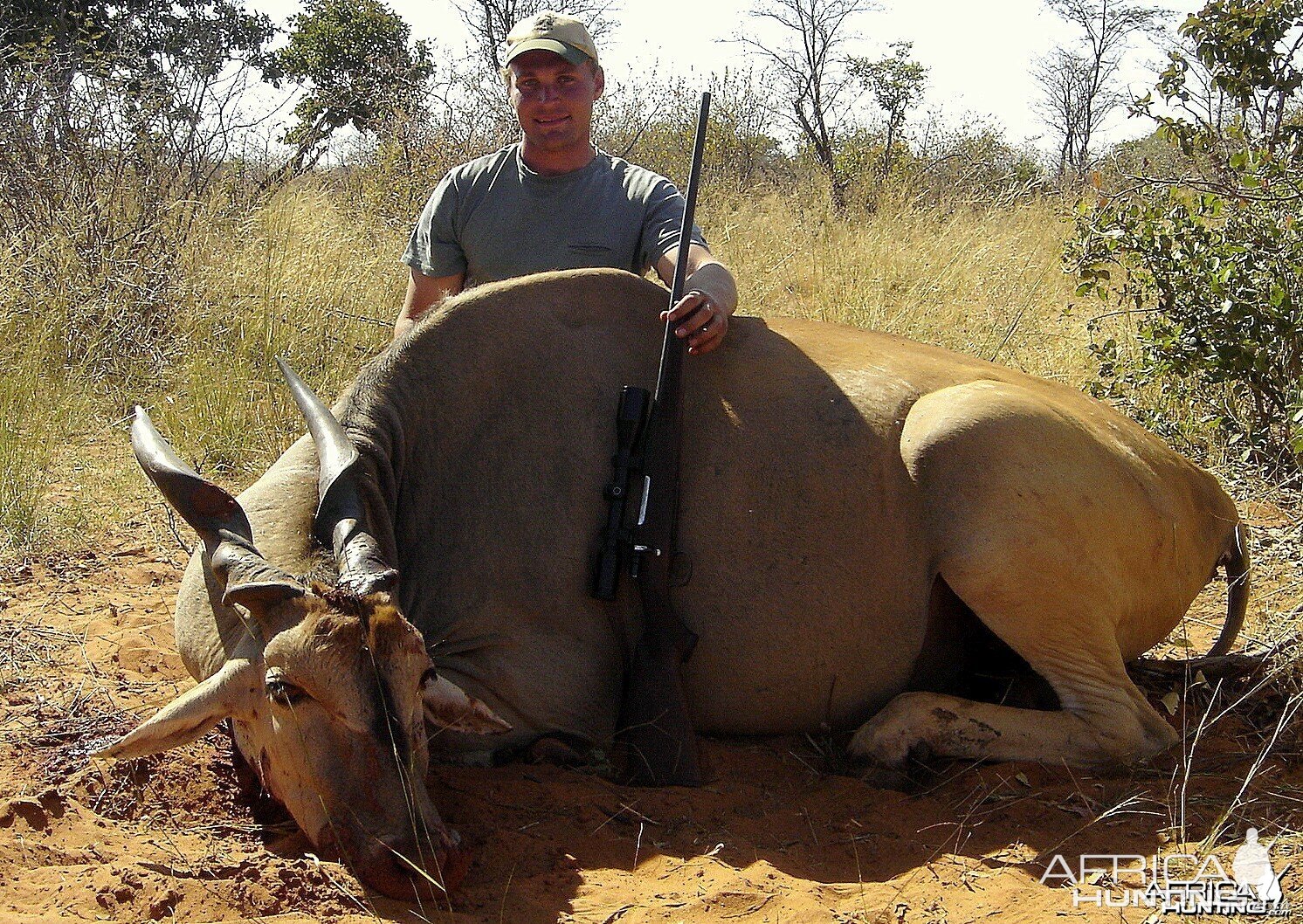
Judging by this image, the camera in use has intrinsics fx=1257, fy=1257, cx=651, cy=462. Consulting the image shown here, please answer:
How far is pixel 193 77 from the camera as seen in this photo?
31.0ft

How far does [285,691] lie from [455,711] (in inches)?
19.5

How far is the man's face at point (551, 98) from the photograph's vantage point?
5207 millimetres

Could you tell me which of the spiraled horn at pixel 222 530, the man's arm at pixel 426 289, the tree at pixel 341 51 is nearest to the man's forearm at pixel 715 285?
the man's arm at pixel 426 289

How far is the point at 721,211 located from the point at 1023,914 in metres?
9.18

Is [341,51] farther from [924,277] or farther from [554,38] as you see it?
[554,38]

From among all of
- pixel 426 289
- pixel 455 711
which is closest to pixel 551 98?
pixel 426 289

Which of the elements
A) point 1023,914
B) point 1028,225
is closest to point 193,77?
point 1028,225

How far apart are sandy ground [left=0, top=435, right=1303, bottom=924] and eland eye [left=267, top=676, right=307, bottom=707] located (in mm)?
407

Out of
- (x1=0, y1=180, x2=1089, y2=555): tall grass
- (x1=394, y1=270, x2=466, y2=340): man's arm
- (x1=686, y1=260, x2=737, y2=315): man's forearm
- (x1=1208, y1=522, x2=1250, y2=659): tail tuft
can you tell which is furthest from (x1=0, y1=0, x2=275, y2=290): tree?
(x1=1208, y1=522, x2=1250, y2=659): tail tuft

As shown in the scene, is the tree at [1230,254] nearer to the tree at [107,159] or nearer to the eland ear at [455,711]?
the eland ear at [455,711]

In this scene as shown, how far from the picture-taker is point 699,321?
418cm

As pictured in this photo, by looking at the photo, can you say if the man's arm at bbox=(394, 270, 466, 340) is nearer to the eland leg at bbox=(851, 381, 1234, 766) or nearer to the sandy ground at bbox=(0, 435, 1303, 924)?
the sandy ground at bbox=(0, 435, 1303, 924)

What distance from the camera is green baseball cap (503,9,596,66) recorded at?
201 inches

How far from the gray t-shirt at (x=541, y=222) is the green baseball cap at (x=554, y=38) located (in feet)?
1.58
